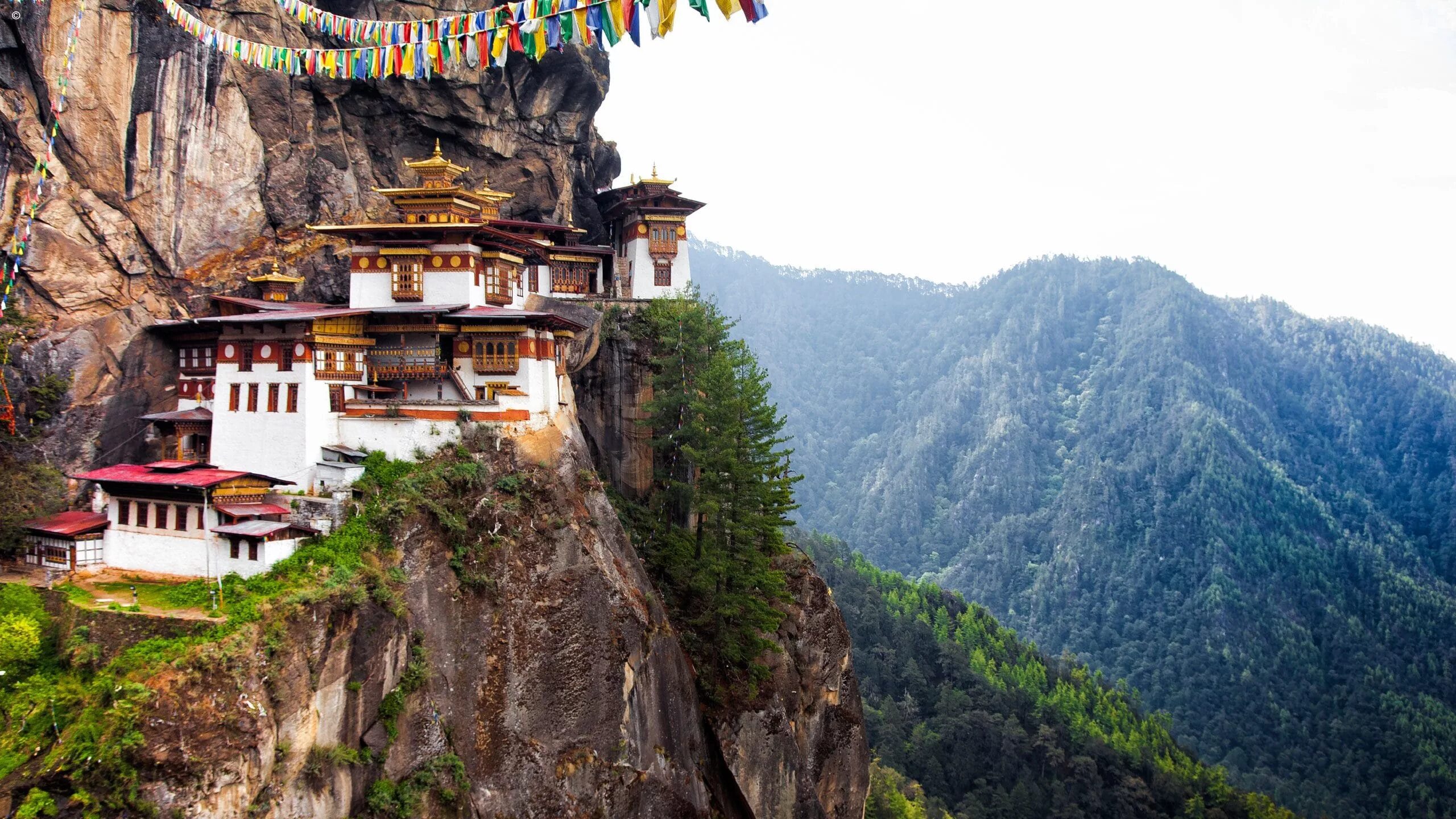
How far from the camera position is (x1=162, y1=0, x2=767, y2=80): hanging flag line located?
691 inches

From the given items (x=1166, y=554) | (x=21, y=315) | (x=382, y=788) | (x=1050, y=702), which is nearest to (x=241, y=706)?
(x=382, y=788)

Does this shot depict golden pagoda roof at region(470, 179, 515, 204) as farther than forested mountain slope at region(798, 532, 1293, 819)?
No

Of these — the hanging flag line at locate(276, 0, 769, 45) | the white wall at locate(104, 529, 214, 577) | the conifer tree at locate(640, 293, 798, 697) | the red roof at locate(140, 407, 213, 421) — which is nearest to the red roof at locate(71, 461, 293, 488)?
the white wall at locate(104, 529, 214, 577)

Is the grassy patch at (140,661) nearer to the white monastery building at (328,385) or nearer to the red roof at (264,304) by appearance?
the white monastery building at (328,385)

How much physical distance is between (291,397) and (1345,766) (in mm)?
123469

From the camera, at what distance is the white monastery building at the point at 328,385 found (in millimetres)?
28078

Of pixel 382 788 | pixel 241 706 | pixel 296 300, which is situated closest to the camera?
pixel 241 706

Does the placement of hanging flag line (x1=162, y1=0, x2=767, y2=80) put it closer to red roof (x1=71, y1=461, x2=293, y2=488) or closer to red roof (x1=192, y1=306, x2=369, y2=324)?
red roof (x1=192, y1=306, x2=369, y2=324)

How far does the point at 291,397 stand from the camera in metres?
31.4

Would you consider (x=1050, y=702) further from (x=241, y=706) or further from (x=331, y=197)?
(x=241, y=706)

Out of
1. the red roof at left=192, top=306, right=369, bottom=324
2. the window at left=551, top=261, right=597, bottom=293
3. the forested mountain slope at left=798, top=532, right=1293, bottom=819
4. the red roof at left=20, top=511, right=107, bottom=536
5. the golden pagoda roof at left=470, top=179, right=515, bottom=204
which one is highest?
the golden pagoda roof at left=470, top=179, right=515, bottom=204

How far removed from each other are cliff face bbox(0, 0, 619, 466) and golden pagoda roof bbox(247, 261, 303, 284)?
90cm

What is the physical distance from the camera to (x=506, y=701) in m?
28.9

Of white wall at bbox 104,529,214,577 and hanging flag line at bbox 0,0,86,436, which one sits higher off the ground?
hanging flag line at bbox 0,0,86,436
